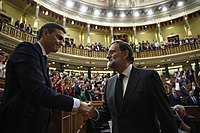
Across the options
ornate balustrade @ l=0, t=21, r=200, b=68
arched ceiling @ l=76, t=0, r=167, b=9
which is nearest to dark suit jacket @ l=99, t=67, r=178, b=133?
ornate balustrade @ l=0, t=21, r=200, b=68

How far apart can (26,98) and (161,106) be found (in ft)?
3.70

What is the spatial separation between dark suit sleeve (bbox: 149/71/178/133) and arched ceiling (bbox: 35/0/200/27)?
14.3 metres

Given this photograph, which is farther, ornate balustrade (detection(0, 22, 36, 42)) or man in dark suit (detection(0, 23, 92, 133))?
ornate balustrade (detection(0, 22, 36, 42))

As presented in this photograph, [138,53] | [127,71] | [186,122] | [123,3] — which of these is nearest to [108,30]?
[123,3]

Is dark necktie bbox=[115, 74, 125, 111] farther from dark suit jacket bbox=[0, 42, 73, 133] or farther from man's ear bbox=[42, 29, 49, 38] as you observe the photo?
man's ear bbox=[42, 29, 49, 38]

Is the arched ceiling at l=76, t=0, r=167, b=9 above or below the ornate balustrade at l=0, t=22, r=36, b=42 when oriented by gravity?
above

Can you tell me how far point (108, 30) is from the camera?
1744cm

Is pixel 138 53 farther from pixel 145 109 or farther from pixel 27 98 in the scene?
pixel 27 98

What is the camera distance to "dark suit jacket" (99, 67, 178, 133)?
4.19ft

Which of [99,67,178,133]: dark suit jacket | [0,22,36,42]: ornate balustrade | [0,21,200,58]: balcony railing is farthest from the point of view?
[0,21,200,58]: balcony railing

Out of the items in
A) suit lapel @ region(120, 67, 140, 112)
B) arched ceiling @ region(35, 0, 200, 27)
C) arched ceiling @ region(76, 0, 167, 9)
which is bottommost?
suit lapel @ region(120, 67, 140, 112)

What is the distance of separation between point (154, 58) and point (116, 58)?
45.2 ft

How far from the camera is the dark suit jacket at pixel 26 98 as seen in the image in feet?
3.76

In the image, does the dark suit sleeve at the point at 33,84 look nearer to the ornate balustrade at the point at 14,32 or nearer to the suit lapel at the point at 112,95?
the suit lapel at the point at 112,95
